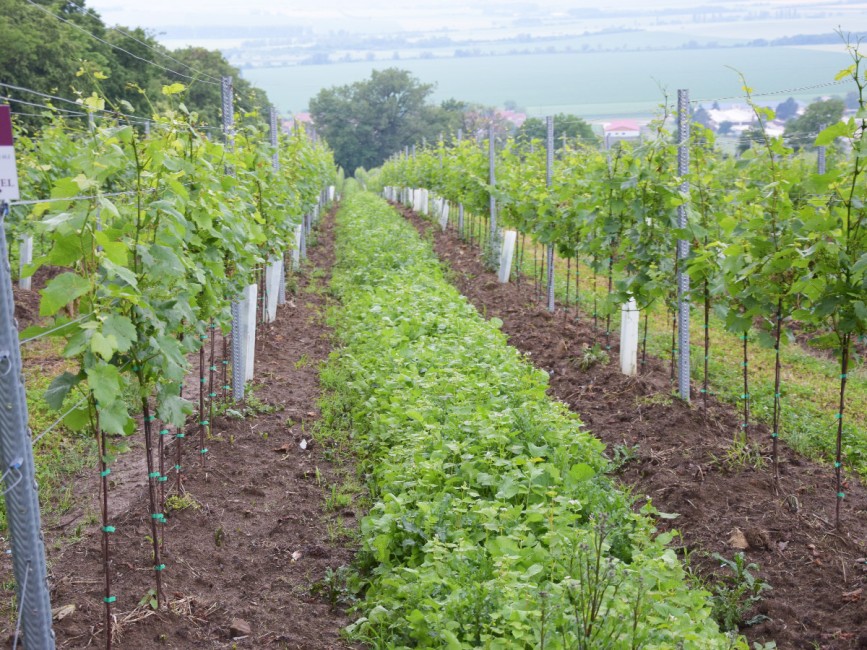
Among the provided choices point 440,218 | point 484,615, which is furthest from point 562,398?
point 440,218

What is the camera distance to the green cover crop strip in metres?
3.54

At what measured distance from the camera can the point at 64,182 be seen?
344cm

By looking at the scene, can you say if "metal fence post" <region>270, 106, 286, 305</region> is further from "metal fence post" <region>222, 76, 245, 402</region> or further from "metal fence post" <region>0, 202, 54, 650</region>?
"metal fence post" <region>0, 202, 54, 650</region>

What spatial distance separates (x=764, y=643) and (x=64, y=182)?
13.2ft

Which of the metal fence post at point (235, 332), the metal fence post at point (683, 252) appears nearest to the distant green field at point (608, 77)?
the metal fence post at point (683, 252)

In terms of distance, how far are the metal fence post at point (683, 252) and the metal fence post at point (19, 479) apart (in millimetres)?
5713

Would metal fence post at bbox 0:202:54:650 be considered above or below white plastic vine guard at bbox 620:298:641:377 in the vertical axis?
above

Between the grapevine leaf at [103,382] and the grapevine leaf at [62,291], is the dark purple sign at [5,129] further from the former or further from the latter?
the grapevine leaf at [103,382]

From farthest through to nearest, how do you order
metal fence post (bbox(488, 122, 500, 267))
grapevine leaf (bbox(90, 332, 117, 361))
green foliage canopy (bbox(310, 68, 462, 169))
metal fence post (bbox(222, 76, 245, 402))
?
Result: green foliage canopy (bbox(310, 68, 462, 169)) → metal fence post (bbox(488, 122, 500, 267)) → metal fence post (bbox(222, 76, 245, 402)) → grapevine leaf (bbox(90, 332, 117, 361))

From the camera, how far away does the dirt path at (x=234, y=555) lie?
430 centimetres

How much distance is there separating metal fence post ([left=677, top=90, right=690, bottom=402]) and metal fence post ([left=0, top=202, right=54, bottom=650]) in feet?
18.7

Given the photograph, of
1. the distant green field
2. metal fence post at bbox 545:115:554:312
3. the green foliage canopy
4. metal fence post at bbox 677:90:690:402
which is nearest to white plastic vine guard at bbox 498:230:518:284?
metal fence post at bbox 545:115:554:312

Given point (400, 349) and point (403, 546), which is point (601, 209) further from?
point (403, 546)

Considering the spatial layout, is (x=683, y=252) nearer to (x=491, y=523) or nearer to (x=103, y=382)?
(x=491, y=523)
